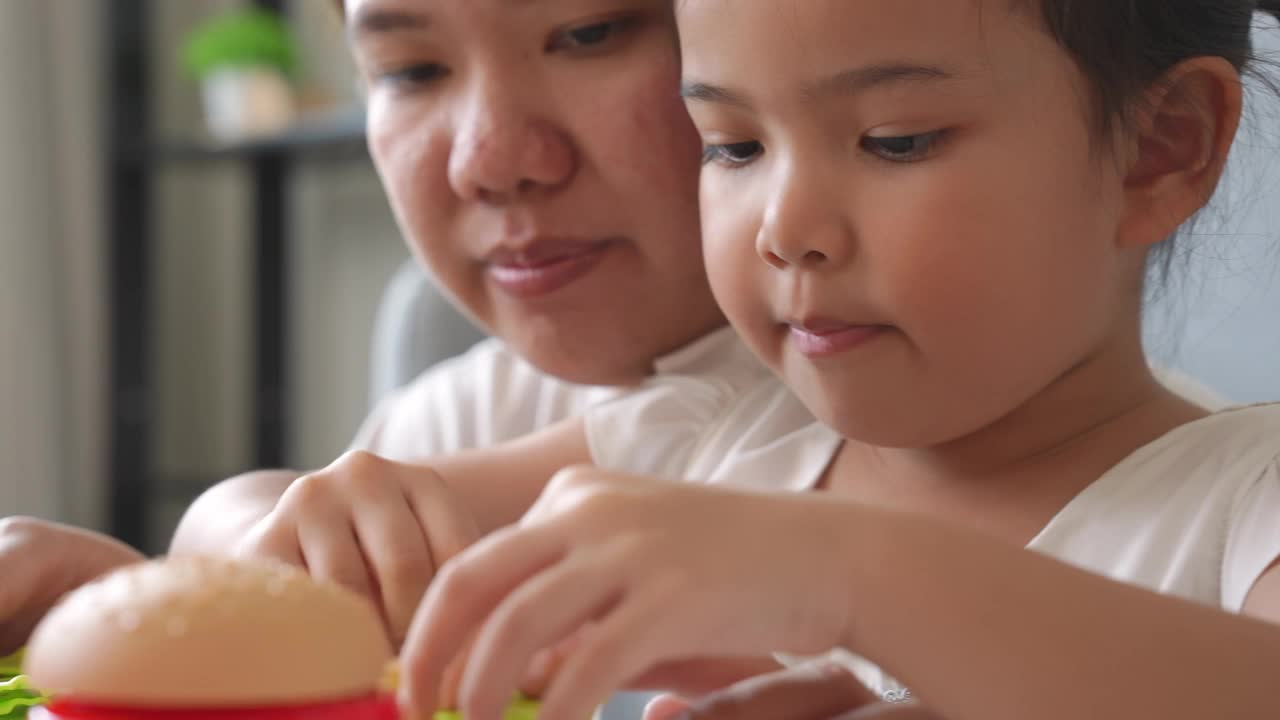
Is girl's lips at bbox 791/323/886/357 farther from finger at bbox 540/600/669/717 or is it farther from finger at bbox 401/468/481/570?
finger at bbox 540/600/669/717

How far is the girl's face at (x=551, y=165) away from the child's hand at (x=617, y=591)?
0.49 metres

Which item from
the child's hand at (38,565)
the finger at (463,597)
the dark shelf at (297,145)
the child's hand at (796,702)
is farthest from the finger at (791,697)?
the dark shelf at (297,145)

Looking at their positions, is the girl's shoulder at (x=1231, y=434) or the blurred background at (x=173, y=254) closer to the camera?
the girl's shoulder at (x=1231, y=434)

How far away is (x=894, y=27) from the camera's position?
0.71 m

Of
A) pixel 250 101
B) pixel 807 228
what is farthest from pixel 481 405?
pixel 250 101

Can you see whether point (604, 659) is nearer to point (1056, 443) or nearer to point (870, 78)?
point (870, 78)

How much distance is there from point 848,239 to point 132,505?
2583 millimetres

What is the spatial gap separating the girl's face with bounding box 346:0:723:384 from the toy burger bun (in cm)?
51

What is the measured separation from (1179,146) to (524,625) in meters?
0.52

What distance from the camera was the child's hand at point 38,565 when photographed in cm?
80

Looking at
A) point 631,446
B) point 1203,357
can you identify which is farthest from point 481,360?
point 1203,357

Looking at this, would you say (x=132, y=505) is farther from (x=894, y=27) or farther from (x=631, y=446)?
(x=894, y=27)

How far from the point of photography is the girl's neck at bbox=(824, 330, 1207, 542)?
33.0 inches

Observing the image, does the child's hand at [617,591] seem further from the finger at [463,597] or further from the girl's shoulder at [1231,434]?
the girl's shoulder at [1231,434]
